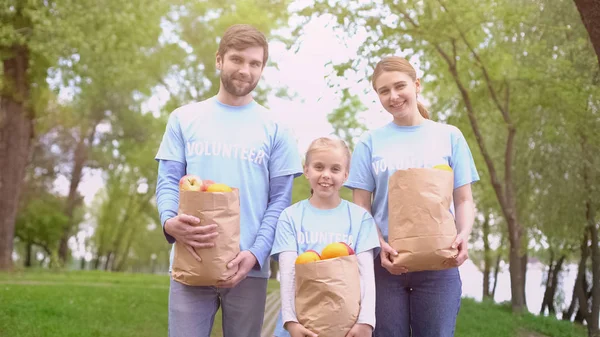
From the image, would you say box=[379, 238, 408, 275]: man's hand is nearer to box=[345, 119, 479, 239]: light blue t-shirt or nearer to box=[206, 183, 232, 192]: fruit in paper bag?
box=[345, 119, 479, 239]: light blue t-shirt

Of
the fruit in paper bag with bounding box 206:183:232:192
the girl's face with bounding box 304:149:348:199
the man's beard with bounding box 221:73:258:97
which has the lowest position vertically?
the fruit in paper bag with bounding box 206:183:232:192

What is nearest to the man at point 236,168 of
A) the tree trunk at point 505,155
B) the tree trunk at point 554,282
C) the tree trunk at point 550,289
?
the tree trunk at point 505,155

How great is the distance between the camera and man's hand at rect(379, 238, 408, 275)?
353cm

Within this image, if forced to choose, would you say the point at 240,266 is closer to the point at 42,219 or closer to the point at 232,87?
the point at 232,87

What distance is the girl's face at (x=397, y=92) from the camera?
3777mm

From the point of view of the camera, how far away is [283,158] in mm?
3738

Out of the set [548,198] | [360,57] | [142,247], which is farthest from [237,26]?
[142,247]

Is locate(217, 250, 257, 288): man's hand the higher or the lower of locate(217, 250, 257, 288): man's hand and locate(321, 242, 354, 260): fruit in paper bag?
the lower

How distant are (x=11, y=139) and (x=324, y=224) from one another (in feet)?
57.9

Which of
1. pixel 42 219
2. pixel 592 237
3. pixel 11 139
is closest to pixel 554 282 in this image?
pixel 592 237

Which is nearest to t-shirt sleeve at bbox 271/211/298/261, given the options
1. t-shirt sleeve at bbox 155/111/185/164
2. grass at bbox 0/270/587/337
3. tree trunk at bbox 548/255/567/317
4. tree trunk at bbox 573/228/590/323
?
t-shirt sleeve at bbox 155/111/185/164

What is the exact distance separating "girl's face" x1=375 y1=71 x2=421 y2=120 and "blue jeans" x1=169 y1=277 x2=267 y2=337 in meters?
1.23

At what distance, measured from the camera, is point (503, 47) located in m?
15.9

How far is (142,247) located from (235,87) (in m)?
57.3
